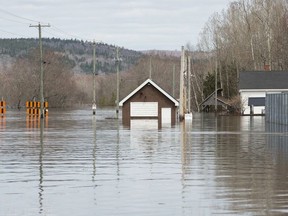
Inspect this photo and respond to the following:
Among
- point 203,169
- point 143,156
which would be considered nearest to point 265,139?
point 143,156

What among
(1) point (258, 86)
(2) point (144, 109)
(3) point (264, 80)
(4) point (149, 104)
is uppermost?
(3) point (264, 80)

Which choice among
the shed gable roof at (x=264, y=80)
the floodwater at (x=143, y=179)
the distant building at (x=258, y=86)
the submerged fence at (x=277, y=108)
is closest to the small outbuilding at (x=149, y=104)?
the submerged fence at (x=277, y=108)

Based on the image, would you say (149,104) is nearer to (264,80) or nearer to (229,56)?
(264,80)

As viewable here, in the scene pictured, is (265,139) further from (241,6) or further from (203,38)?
(203,38)

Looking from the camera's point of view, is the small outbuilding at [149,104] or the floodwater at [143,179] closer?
the floodwater at [143,179]

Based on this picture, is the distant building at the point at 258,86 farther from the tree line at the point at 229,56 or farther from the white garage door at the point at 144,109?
the white garage door at the point at 144,109

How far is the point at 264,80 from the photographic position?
3285 inches

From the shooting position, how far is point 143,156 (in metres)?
23.8

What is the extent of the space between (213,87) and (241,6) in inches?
482

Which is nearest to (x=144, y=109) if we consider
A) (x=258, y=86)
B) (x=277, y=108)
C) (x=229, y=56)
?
(x=277, y=108)

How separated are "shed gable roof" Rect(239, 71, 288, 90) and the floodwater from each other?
54528mm

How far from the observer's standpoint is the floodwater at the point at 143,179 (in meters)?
12.8

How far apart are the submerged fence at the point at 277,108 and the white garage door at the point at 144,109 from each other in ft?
38.7

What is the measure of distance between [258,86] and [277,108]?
2827cm
